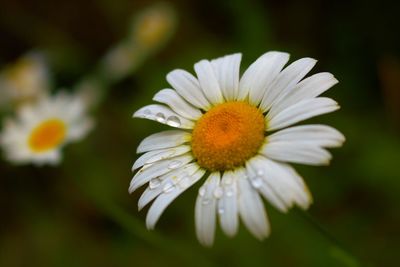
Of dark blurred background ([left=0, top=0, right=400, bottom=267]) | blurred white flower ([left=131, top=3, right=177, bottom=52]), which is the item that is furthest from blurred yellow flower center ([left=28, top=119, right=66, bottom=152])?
blurred white flower ([left=131, top=3, right=177, bottom=52])

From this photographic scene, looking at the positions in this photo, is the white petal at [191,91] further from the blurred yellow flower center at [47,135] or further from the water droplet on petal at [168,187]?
the blurred yellow flower center at [47,135]

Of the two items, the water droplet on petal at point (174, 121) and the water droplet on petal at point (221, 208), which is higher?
the water droplet on petal at point (174, 121)

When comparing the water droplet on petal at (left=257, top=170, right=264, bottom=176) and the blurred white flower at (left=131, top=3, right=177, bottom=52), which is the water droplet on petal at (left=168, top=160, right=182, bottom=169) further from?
the blurred white flower at (left=131, top=3, right=177, bottom=52)

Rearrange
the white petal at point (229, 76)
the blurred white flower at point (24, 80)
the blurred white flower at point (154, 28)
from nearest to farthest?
the white petal at point (229, 76), the blurred white flower at point (24, 80), the blurred white flower at point (154, 28)

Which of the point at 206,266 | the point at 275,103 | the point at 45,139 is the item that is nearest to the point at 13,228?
the point at 45,139

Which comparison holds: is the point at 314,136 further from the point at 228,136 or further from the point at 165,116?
the point at 165,116

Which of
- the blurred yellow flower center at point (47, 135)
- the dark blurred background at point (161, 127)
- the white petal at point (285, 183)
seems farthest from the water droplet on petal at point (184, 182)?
the blurred yellow flower center at point (47, 135)

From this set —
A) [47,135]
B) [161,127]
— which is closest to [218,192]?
[47,135]

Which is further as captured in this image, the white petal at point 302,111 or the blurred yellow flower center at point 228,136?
the blurred yellow flower center at point 228,136
